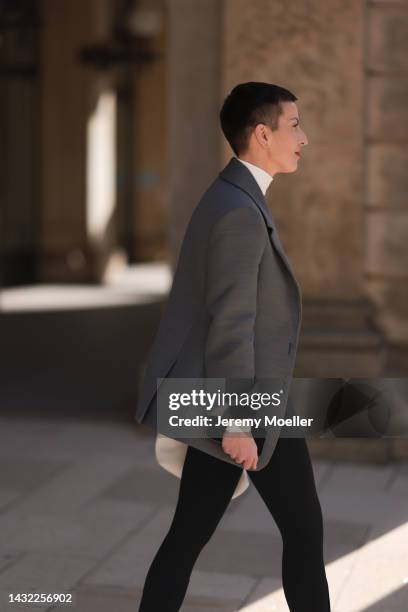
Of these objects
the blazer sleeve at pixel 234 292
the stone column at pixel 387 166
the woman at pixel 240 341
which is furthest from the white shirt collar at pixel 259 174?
the stone column at pixel 387 166

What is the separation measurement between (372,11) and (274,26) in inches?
22.7

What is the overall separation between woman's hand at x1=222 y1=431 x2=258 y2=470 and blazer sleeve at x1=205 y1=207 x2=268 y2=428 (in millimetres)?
124

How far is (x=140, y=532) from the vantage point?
5508 millimetres

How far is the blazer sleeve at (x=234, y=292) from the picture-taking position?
3.18 m

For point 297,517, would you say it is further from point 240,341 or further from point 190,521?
point 240,341

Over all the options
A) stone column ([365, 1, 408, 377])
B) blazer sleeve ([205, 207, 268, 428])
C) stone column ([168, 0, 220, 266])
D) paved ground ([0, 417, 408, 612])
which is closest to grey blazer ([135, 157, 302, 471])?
blazer sleeve ([205, 207, 268, 428])

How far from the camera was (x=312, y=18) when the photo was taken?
22.9ft

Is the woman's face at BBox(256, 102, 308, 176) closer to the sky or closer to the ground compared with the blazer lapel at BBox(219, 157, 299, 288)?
closer to the sky

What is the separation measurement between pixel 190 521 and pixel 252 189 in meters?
0.90

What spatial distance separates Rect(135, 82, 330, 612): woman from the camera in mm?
3195

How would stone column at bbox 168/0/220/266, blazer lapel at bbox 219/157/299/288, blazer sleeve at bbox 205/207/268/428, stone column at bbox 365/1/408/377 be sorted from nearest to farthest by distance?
blazer sleeve at bbox 205/207/268/428 < blazer lapel at bbox 219/157/299/288 < stone column at bbox 365/1/408/377 < stone column at bbox 168/0/220/266

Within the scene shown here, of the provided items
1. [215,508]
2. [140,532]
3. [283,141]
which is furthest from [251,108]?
[140,532]

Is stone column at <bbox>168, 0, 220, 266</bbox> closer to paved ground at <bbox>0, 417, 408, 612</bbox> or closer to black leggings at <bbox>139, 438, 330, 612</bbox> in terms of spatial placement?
paved ground at <bbox>0, 417, 408, 612</bbox>

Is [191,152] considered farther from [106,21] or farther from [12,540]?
[106,21]
